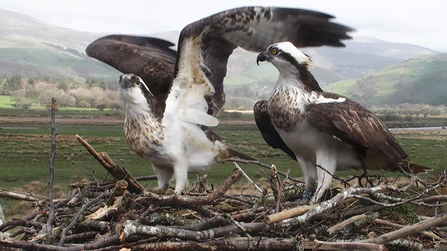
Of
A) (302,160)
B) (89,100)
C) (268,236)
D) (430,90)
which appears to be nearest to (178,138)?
(302,160)

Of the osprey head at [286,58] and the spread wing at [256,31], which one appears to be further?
the spread wing at [256,31]

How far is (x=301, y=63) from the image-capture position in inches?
170

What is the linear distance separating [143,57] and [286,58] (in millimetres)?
2633

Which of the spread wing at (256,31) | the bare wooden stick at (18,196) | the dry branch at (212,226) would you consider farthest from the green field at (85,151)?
the dry branch at (212,226)

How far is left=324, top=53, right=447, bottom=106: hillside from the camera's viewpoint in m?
118

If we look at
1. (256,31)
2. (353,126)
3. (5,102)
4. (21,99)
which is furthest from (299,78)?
A: (5,102)

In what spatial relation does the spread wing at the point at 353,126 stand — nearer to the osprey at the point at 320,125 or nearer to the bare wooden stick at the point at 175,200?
the osprey at the point at 320,125

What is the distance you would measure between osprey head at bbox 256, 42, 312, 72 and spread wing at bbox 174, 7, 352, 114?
0.53m

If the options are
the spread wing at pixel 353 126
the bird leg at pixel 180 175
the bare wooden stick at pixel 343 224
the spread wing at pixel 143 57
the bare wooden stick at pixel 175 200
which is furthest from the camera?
the spread wing at pixel 143 57

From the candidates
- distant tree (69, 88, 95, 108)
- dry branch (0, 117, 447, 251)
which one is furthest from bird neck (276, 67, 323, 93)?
distant tree (69, 88, 95, 108)

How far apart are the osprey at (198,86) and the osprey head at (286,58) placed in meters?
0.55

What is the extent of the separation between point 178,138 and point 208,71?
2.89 feet

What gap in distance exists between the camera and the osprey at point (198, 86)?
15.1ft

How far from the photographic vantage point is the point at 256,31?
485cm
